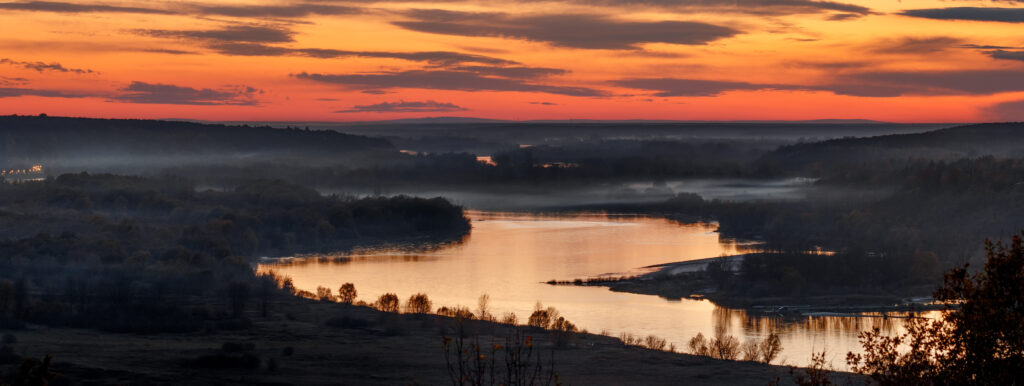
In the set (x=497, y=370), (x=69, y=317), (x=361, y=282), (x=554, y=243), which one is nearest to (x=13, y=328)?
(x=69, y=317)

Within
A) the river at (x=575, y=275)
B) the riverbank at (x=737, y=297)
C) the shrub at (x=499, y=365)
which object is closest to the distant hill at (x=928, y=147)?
the river at (x=575, y=275)

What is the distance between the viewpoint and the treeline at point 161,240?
55550mm

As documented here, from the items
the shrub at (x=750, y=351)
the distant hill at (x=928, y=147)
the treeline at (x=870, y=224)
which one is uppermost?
the distant hill at (x=928, y=147)

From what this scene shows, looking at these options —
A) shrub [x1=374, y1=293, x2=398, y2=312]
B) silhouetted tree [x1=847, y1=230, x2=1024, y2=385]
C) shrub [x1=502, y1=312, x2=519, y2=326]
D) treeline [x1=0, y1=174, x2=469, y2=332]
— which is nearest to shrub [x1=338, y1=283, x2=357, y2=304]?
shrub [x1=374, y1=293, x2=398, y2=312]

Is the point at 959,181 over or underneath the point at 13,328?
over

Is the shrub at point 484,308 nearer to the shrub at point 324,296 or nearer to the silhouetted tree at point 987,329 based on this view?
the shrub at point 324,296

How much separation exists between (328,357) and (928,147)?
15609 centimetres

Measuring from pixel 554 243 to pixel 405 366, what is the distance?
61.2 meters

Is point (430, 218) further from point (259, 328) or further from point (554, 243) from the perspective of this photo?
point (259, 328)

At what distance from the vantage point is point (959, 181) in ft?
429

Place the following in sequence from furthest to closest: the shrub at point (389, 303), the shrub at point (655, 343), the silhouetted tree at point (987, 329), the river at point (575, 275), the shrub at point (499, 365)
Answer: the shrub at point (389, 303)
the river at point (575, 275)
the shrub at point (655, 343)
the silhouetted tree at point (987, 329)
the shrub at point (499, 365)

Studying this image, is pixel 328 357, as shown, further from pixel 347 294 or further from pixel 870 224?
pixel 870 224

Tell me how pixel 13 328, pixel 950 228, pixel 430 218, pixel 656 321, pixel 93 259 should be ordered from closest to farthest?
pixel 13 328 < pixel 656 321 < pixel 93 259 < pixel 950 228 < pixel 430 218

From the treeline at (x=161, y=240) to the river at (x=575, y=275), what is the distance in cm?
735
